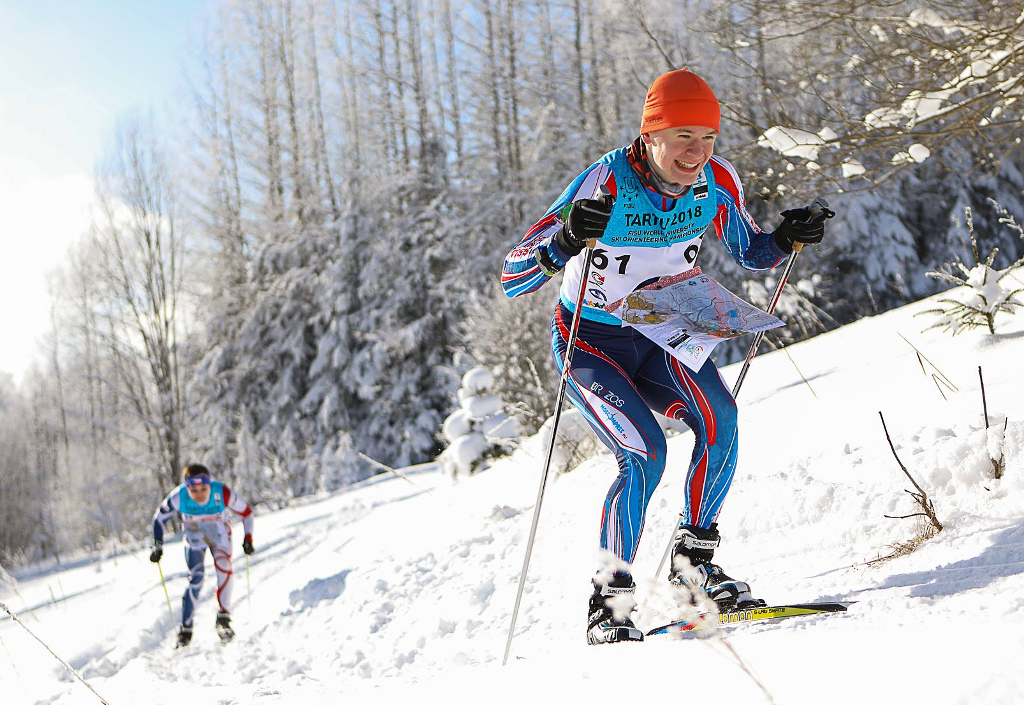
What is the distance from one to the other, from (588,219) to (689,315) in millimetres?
584

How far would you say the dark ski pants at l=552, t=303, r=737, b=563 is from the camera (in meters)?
2.59

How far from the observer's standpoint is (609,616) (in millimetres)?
2439

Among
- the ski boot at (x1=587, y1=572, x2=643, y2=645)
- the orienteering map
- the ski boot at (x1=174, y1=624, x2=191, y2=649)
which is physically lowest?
the ski boot at (x1=174, y1=624, x2=191, y2=649)

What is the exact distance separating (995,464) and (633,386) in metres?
1.49

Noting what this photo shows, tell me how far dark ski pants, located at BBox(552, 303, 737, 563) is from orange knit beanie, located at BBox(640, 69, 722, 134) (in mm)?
850

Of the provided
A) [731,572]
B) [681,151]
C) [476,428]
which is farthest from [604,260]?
[476,428]

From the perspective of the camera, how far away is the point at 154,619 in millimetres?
7227

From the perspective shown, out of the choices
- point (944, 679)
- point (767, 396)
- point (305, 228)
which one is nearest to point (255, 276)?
point (305, 228)

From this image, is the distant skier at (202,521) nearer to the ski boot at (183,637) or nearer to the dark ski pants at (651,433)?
the ski boot at (183,637)

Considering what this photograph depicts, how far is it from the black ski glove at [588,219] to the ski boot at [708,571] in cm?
112

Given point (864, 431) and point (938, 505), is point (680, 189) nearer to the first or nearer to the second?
point (938, 505)

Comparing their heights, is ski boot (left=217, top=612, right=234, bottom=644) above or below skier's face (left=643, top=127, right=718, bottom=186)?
below

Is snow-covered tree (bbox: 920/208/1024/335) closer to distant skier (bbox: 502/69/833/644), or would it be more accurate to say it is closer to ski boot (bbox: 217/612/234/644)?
distant skier (bbox: 502/69/833/644)

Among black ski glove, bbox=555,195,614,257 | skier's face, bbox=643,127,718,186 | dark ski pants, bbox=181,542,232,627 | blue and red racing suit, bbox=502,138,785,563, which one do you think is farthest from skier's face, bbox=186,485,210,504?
skier's face, bbox=643,127,718,186
